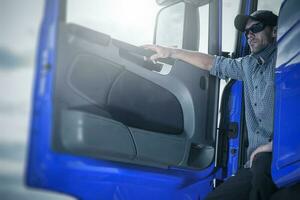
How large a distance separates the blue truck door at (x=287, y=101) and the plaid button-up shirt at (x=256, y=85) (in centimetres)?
29

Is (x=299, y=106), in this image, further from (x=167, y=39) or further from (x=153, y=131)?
(x=167, y=39)

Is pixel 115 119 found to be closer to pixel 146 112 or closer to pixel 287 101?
pixel 146 112

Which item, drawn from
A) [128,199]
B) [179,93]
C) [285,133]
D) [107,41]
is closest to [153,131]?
[179,93]

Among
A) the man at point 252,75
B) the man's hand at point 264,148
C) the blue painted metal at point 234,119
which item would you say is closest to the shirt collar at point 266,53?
the man at point 252,75

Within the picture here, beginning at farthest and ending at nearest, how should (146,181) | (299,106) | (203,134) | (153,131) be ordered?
1. (203,134)
2. (153,131)
3. (146,181)
4. (299,106)

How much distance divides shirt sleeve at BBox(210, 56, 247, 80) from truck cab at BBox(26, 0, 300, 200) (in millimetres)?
91

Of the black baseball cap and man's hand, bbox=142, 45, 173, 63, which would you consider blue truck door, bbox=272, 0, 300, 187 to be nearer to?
the black baseball cap

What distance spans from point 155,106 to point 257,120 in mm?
664

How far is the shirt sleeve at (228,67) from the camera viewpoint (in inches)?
102

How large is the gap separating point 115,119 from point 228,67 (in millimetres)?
887

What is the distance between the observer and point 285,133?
1997 millimetres

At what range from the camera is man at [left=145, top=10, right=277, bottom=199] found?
7.55ft

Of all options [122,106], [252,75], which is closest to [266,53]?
[252,75]

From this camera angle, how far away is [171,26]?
279 cm
